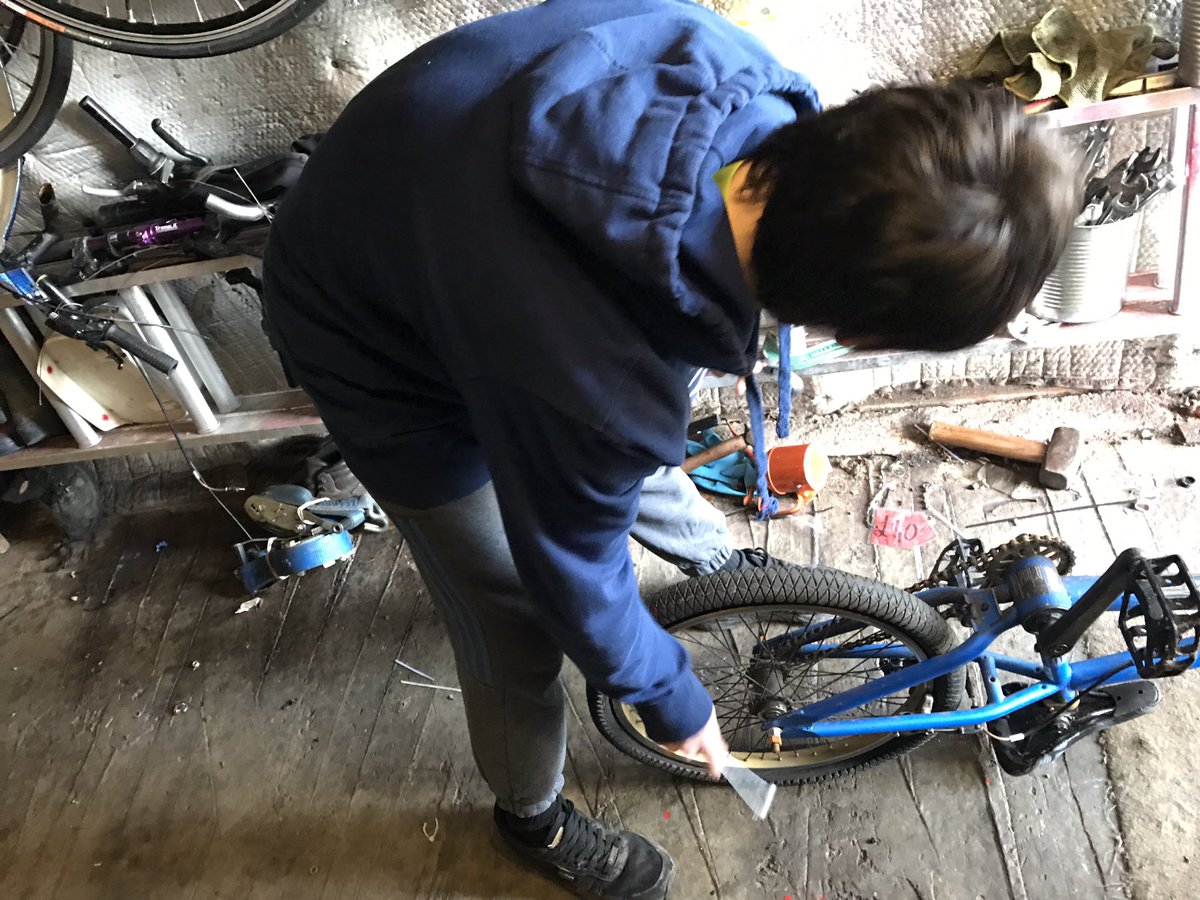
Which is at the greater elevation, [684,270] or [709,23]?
[709,23]

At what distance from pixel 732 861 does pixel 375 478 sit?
914 mm

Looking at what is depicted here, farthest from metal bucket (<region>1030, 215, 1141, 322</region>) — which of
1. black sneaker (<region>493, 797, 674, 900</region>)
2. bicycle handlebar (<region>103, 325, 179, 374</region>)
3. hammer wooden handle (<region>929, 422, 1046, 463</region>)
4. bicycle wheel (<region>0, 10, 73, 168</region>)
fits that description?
bicycle wheel (<region>0, 10, 73, 168</region>)

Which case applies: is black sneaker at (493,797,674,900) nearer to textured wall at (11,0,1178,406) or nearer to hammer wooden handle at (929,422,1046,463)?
hammer wooden handle at (929,422,1046,463)

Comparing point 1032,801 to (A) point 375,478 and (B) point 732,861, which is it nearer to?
(B) point 732,861

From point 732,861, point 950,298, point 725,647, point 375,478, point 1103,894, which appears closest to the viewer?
point 950,298

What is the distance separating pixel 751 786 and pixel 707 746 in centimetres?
38

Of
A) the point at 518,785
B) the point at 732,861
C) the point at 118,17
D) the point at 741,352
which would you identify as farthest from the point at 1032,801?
the point at 118,17

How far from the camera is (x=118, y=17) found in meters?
1.58

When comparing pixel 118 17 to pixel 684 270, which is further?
pixel 118 17

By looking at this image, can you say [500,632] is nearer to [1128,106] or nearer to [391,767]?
[391,767]

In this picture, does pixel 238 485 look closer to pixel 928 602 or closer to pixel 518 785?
pixel 518 785

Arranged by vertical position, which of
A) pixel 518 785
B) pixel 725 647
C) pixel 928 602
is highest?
pixel 928 602

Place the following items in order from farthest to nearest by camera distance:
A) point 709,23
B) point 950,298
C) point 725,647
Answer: point 725,647, point 709,23, point 950,298

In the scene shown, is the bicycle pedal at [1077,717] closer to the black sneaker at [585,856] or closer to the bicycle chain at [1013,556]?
the bicycle chain at [1013,556]
